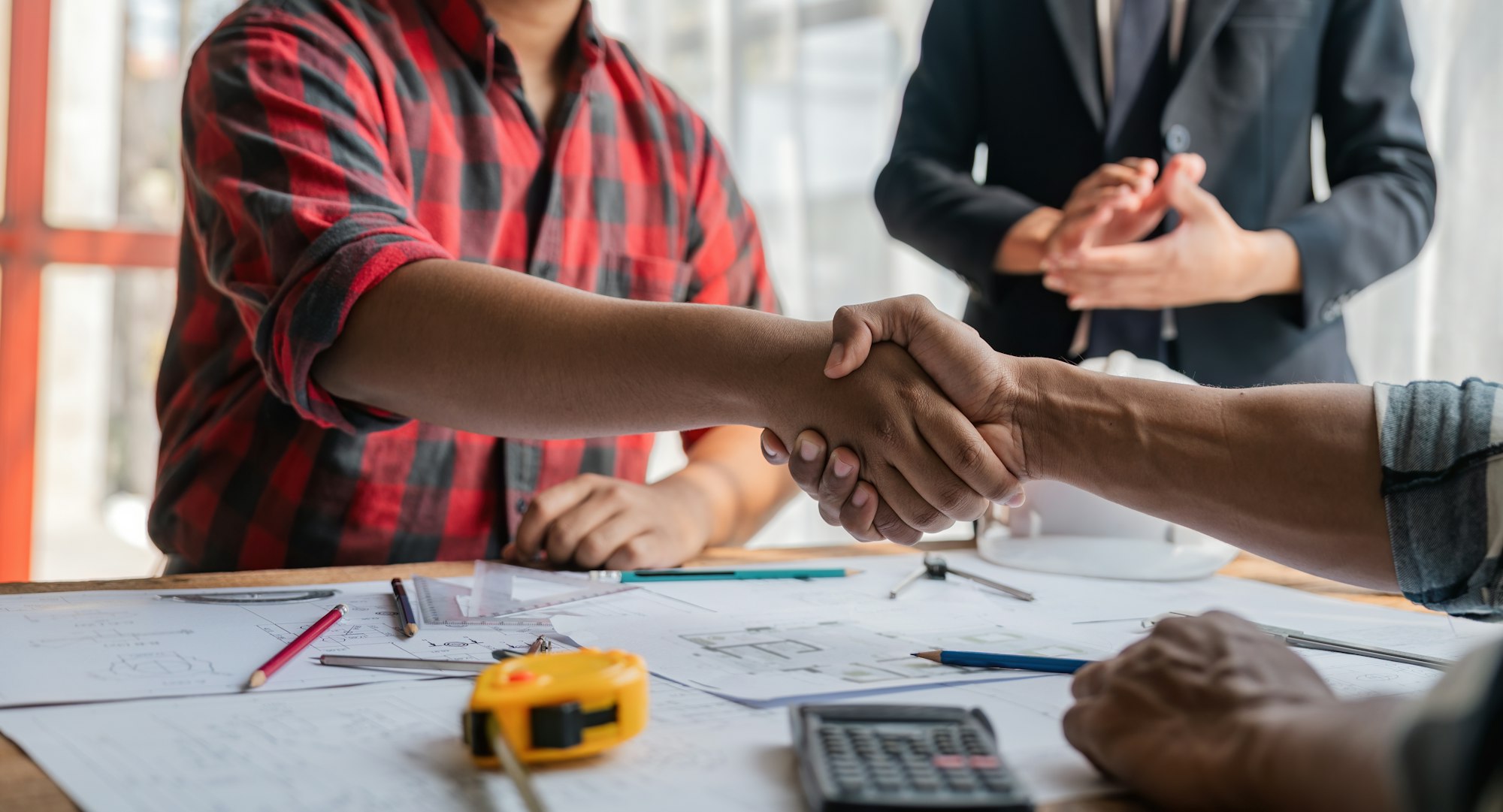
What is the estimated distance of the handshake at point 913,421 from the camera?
36.5 inches

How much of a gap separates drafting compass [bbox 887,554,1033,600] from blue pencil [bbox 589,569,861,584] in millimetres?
62

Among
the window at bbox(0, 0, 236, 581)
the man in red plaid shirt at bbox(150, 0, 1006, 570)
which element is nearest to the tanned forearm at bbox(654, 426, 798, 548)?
the man in red plaid shirt at bbox(150, 0, 1006, 570)

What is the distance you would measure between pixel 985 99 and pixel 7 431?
2.42 m

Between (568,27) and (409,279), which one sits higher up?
(568,27)

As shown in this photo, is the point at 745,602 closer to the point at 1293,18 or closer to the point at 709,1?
the point at 1293,18

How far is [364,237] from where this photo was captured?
964 mm

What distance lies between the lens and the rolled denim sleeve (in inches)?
27.2

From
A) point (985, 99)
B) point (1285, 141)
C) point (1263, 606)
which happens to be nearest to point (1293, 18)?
point (1285, 141)

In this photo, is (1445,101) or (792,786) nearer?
(792,786)

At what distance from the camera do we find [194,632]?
744 mm

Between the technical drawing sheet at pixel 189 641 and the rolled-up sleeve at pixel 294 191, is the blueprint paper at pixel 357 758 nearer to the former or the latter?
the technical drawing sheet at pixel 189 641

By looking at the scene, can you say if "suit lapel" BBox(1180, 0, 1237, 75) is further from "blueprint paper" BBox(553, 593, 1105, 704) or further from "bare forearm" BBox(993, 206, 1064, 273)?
"blueprint paper" BBox(553, 593, 1105, 704)

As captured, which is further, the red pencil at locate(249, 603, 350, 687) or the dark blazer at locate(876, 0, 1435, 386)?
the dark blazer at locate(876, 0, 1435, 386)

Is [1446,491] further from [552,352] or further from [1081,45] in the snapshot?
[1081,45]
